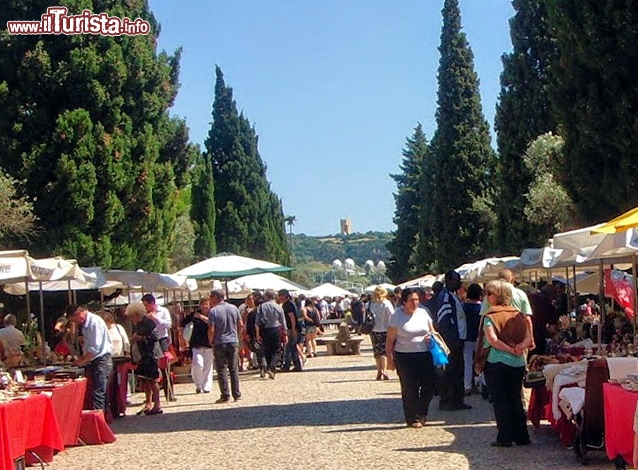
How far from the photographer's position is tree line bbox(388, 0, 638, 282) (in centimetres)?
1695

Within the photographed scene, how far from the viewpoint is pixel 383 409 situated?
47.8 ft

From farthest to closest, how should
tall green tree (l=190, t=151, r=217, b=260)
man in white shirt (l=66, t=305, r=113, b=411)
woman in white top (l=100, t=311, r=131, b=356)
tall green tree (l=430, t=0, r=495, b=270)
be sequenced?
tall green tree (l=190, t=151, r=217, b=260) → tall green tree (l=430, t=0, r=495, b=270) → woman in white top (l=100, t=311, r=131, b=356) → man in white shirt (l=66, t=305, r=113, b=411)

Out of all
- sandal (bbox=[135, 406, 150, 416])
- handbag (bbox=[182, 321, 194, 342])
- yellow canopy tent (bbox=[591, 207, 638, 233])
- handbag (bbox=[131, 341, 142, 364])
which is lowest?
sandal (bbox=[135, 406, 150, 416])

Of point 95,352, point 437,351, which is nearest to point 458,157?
point 437,351

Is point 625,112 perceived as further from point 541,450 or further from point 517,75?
point 517,75

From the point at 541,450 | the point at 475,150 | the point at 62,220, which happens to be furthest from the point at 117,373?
the point at 475,150

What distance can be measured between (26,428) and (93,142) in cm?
1835

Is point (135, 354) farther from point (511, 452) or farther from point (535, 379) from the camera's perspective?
point (511, 452)

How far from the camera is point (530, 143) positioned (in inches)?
1310

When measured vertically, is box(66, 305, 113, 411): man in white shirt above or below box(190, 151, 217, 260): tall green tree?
below

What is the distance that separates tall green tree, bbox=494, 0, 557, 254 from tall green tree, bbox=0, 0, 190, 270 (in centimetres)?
1203

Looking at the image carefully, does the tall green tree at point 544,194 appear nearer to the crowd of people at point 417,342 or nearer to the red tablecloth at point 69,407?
the crowd of people at point 417,342

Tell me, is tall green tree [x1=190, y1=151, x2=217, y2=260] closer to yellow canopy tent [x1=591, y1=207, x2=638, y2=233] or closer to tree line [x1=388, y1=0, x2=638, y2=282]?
tree line [x1=388, y1=0, x2=638, y2=282]

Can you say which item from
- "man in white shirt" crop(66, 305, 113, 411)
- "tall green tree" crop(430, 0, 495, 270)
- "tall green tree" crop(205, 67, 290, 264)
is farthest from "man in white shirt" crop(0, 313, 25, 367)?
"tall green tree" crop(205, 67, 290, 264)
